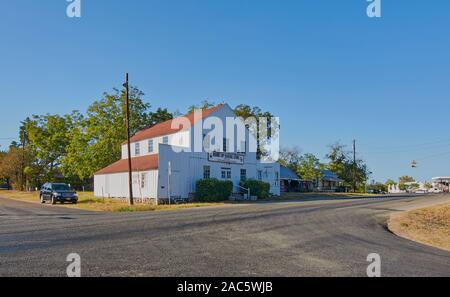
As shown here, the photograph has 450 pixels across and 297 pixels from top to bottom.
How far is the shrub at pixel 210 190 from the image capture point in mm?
34906

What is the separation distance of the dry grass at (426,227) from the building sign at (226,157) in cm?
2036

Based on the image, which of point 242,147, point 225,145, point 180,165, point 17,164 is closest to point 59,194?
point 180,165

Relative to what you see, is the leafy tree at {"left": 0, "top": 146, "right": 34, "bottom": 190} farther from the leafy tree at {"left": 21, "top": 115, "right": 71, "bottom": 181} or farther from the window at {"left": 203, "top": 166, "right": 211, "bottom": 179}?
the window at {"left": 203, "top": 166, "right": 211, "bottom": 179}

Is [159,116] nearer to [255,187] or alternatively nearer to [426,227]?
[255,187]

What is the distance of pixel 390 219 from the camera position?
18.8m

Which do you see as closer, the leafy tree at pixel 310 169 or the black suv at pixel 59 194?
the black suv at pixel 59 194

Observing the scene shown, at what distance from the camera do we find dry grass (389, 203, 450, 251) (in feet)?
43.5

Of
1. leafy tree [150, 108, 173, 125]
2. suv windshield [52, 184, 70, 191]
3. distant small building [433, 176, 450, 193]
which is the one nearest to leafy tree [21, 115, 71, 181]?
leafy tree [150, 108, 173, 125]

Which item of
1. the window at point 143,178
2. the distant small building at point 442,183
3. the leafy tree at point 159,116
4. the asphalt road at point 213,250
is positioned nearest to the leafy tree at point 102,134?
the leafy tree at point 159,116

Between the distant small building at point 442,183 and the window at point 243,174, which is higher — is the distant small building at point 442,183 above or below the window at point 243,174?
below

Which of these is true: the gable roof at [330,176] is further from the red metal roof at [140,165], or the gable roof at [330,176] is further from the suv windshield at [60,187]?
the suv windshield at [60,187]

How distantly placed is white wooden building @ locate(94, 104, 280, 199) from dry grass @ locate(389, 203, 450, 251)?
18233mm

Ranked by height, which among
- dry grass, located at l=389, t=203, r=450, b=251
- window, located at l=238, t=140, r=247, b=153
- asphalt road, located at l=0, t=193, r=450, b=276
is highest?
window, located at l=238, t=140, r=247, b=153
